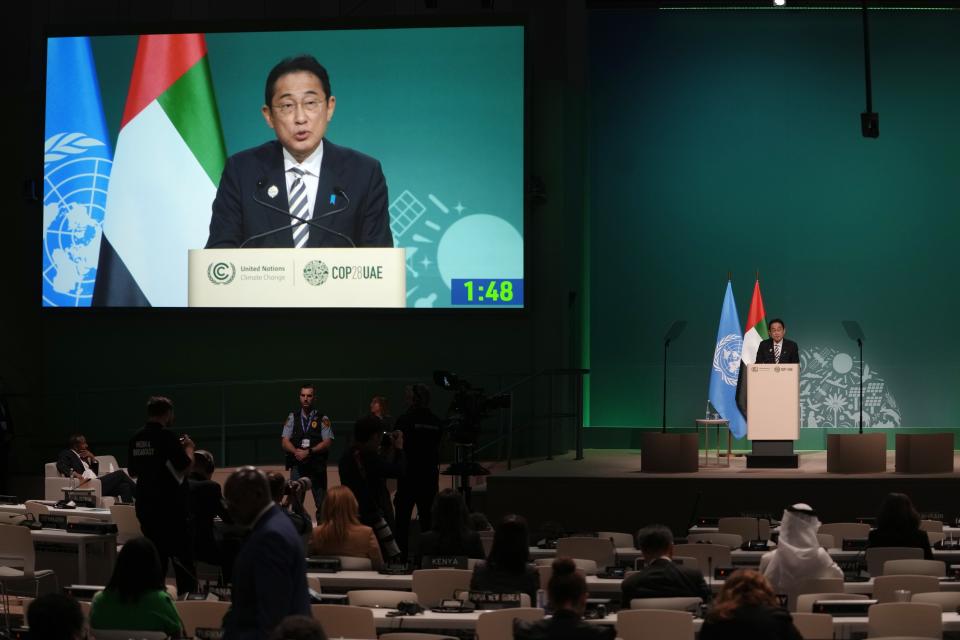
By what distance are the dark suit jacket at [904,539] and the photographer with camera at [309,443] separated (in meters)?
5.98

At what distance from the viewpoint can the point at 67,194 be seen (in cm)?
1433

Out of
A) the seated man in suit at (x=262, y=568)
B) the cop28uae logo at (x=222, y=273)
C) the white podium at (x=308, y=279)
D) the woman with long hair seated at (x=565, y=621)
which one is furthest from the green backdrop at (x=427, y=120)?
the seated man in suit at (x=262, y=568)

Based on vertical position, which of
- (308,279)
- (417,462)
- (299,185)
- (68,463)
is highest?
(299,185)

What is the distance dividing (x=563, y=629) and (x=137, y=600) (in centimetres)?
170

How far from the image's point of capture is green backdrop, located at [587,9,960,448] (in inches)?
632

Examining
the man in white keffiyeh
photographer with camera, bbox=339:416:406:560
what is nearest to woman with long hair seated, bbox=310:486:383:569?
photographer with camera, bbox=339:416:406:560

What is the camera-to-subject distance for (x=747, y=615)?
194 inches

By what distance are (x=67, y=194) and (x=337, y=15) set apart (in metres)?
3.44

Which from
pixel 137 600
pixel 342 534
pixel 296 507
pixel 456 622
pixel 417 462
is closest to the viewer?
pixel 137 600

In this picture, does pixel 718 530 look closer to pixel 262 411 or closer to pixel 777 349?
pixel 777 349

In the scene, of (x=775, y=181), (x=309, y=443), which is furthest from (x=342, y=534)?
(x=775, y=181)

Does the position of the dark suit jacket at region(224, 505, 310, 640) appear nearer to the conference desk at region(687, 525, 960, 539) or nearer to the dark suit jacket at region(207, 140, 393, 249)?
the conference desk at region(687, 525, 960, 539)

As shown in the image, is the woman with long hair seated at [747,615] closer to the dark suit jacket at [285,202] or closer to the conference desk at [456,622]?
the conference desk at [456,622]

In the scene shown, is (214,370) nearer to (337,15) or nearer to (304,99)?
(304,99)
